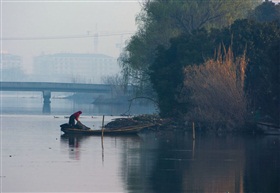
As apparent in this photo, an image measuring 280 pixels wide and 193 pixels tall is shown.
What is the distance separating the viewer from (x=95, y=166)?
110 feet

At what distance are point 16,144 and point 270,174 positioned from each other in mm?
18233

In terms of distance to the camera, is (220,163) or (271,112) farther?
(271,112)

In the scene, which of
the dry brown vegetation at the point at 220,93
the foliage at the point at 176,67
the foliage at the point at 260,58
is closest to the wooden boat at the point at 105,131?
the dry brown vegetation at the point at 220,93

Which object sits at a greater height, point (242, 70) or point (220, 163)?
point (242, 70)

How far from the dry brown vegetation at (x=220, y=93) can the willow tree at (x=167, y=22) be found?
18084mm

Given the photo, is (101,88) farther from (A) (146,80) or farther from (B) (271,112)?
(B) (271,112)

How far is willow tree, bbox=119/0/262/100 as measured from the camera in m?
75.3

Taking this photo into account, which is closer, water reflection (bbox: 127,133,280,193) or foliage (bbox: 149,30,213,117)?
water reflection (bbox: 127,133,280,193)

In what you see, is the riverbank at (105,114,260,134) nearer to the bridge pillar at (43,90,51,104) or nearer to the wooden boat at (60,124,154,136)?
the wooden boat at (60,124,154,136)

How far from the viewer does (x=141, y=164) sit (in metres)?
34.6

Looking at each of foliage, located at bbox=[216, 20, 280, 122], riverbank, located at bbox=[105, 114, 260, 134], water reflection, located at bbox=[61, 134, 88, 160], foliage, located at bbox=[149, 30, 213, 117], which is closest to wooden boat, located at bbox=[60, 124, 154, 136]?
water reflection, located at bbox=[61, 134, 88, 160]

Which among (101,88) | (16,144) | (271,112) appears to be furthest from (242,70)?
(101,88)

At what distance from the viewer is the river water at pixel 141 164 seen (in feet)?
91.8

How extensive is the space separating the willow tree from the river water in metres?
24.4
